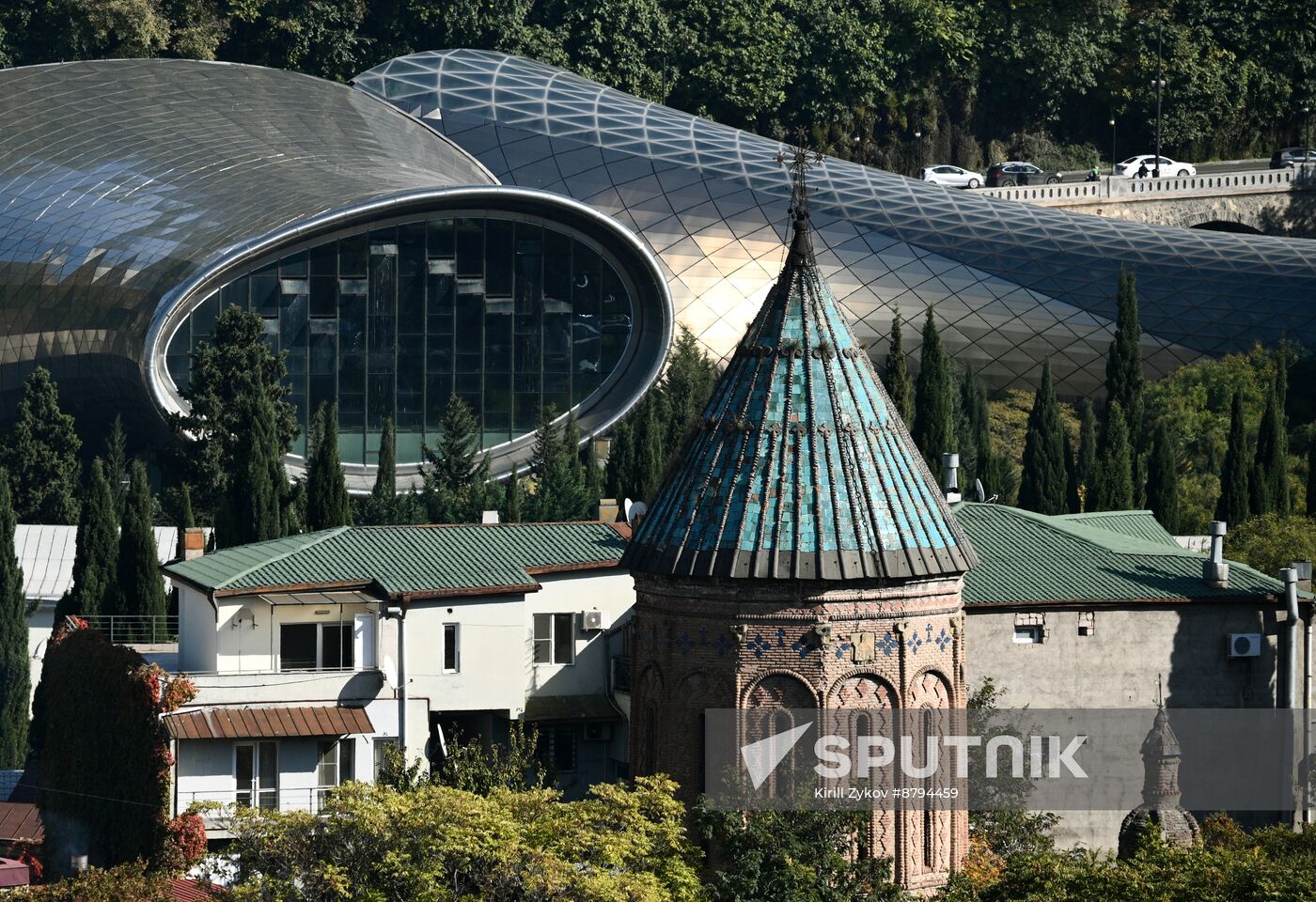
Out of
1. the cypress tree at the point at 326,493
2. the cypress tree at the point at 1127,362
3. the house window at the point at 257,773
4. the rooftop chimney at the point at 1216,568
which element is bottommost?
the house window at the point at 257,773

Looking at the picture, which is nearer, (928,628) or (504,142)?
(928,628)

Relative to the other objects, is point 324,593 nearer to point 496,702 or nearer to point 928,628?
point 496,702

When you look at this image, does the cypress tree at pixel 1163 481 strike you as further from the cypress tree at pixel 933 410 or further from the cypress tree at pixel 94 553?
the cypress tree at pixel 94 553

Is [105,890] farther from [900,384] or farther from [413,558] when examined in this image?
[900,384]

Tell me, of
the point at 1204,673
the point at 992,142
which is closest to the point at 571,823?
the point at 1204,673

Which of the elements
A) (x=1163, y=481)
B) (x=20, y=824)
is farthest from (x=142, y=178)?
(x=20, y=824)

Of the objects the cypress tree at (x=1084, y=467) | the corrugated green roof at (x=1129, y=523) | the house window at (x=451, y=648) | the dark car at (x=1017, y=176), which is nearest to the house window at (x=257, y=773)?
→ the house window at (x=451, y=648)

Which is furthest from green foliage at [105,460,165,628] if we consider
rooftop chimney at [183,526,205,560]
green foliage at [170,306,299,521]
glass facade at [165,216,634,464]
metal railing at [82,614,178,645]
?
glass facade at [165,216,634,464]
